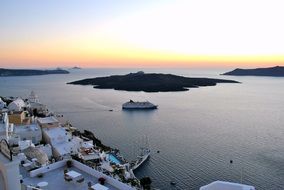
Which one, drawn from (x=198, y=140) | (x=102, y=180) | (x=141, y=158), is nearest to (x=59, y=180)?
(x=102, y=180)

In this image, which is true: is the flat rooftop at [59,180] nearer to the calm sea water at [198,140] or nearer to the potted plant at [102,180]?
the potted plant at [102,180]

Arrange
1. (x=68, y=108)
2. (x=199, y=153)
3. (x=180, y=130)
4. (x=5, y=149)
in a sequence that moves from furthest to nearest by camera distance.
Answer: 1. (x=68, y=108)
2. (x=180, y=130)
3. (x=199, y=153)
4. (x=5, y=149)

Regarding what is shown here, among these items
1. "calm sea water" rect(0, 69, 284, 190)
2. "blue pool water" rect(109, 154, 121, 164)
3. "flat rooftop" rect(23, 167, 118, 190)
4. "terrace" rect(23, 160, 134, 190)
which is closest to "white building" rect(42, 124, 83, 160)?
"blue pool water" rect(109, 154, 121, 164)

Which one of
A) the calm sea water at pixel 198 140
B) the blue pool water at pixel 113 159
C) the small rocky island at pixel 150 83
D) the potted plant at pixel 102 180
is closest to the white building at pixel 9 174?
the potted plant at pixel 102 180

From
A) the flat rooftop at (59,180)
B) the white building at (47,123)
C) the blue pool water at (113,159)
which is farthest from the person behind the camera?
the white building at (47,123)

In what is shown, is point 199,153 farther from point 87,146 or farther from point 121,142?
point 87,146

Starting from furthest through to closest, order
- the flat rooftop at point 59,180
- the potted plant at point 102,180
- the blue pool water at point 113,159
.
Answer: the blue pool water at point 113,159
the potted plant at point 102,180
the flat rooftop at point 59,180

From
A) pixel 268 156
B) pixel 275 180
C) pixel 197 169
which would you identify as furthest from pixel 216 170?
pixel 268 156

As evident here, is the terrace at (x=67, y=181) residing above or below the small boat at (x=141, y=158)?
above
